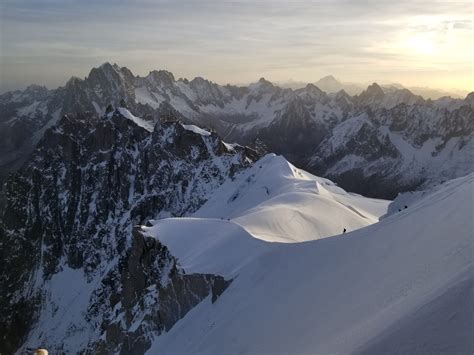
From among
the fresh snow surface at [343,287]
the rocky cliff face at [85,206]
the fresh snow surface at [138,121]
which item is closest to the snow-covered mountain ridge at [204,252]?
the fresh snow surface at [343,287]

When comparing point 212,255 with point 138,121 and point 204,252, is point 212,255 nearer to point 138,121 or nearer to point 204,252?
point 204,252

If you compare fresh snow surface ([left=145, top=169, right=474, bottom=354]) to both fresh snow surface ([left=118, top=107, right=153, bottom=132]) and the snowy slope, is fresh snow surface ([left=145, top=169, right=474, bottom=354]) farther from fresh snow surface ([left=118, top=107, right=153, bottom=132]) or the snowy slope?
fresh snow surface ([left=118, top=107, right=153, bottom=132])

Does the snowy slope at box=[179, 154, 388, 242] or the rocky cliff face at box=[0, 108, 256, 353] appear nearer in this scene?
the snowy slope at box=[179, 154, 388, 242]

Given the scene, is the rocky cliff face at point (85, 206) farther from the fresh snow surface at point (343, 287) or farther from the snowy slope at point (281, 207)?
the fresh snow surface at point (343, 287)

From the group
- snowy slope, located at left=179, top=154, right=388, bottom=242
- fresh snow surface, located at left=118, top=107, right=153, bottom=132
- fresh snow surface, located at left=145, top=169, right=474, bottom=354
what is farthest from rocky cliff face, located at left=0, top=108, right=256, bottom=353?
fresh snow surface, located at left=145, top=169, right=474, bottom=354

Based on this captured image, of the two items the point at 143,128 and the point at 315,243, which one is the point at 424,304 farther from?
the point at 143,128

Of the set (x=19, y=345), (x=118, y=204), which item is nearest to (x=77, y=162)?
(x=118, y=204)
